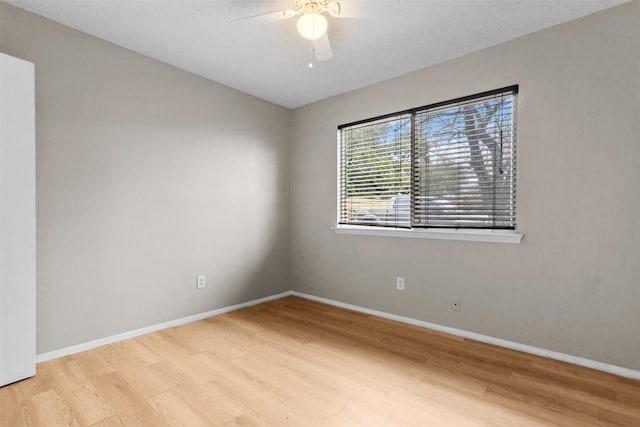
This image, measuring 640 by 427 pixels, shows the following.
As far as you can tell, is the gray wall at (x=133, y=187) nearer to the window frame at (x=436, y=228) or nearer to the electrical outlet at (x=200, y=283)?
the electrical outlet at (x=200, y=283)

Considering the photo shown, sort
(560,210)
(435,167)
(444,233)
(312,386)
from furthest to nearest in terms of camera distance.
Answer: (435,167) → (444,233) → (560,210) → (312,386)

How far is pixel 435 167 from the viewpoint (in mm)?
2824

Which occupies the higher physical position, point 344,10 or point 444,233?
point 344,10

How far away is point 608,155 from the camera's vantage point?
204cm

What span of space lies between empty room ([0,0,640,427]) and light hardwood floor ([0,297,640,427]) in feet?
0.05

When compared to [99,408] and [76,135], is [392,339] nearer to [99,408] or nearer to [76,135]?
[99,408]

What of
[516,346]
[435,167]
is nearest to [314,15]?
[435,167]

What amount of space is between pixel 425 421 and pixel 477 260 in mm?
1422

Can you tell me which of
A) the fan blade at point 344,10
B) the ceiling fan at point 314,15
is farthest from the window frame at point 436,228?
the ceiling fan at point 314,15

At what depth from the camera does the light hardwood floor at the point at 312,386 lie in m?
1.60

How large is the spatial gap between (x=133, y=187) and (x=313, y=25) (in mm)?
1918

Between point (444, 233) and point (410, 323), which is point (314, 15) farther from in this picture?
point (410, 323)

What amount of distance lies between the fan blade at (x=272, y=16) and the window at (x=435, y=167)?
4.79 ft

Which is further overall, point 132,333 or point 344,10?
point 132,333
